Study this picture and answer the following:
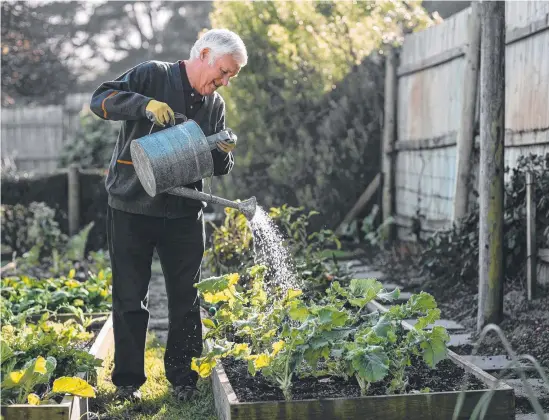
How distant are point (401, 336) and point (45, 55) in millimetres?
18266

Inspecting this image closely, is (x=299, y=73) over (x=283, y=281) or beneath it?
over

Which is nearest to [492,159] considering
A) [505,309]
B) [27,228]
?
[505,309]

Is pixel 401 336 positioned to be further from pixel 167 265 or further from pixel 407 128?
pixel 407 128

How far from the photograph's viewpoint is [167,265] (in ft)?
13.8

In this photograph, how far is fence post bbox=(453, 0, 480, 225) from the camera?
684 centimetres

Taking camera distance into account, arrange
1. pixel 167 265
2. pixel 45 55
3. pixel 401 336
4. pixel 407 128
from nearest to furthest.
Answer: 1. pixel 401 336
2. pixel 167 265
3. pixel 407 128
4. pixel 45 55

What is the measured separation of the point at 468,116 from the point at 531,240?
1535 mm

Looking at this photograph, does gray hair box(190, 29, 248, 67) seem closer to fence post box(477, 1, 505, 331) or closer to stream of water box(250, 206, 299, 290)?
stream of water box(250, 206, 299, 290)

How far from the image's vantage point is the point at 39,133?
17.5 m

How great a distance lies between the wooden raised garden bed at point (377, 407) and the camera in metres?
3.07

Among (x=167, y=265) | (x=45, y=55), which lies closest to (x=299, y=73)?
(x=167, y=265)

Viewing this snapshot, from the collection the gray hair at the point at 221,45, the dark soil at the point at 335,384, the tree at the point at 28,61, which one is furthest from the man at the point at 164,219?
the tree at the point at 28,61

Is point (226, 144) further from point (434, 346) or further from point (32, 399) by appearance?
point (32, 399)

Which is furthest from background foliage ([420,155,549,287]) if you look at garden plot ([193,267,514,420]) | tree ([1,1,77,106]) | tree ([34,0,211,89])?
tree ([34,0,211,89])
